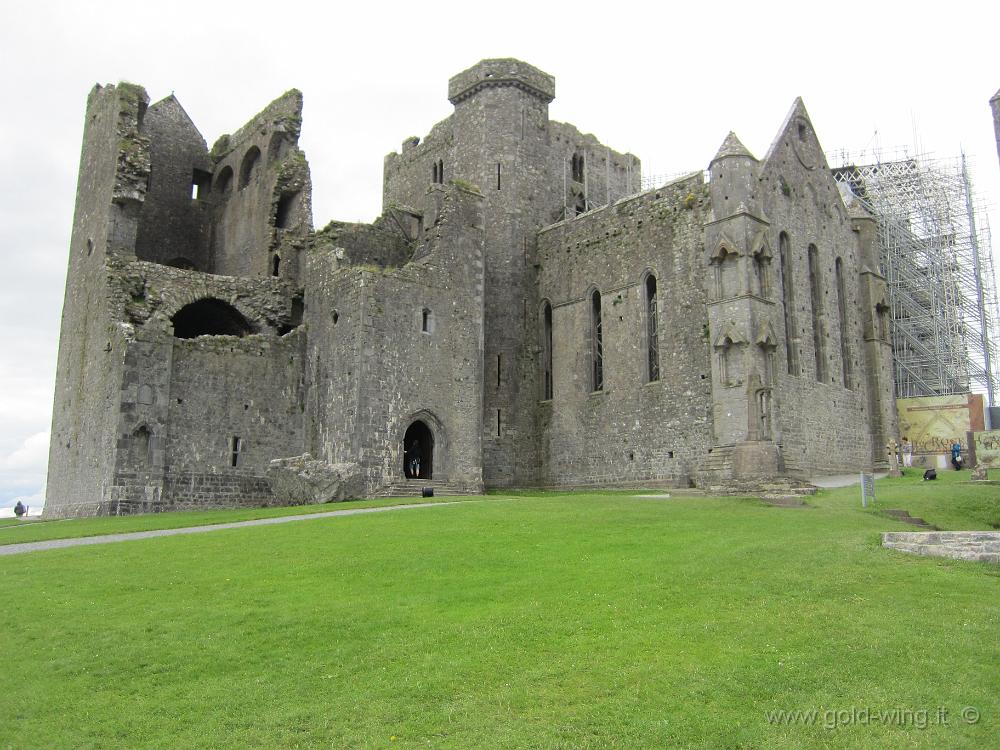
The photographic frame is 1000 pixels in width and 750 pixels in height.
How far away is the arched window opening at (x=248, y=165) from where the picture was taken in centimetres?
3834

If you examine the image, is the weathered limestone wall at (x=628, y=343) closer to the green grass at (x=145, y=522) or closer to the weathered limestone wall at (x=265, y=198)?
the green grass at (x=145, y=522)

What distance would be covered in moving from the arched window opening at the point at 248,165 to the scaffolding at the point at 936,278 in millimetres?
31601

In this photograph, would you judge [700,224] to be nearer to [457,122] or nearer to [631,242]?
[631,242]

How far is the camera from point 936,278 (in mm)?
46438

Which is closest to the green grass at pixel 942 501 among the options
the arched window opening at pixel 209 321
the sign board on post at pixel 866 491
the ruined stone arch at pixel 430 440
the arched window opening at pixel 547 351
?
the sign board on post at pixel 866 491

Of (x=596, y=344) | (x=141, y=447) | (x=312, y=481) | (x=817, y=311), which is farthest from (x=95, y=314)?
(x=817, y=311)

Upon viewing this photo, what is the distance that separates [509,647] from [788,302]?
24.9 m

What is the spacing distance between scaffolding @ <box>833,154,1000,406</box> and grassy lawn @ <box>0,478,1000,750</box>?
114ft

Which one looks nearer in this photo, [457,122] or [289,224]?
[289,224]

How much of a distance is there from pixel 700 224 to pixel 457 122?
12676 millimetres

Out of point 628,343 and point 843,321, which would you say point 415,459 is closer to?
point 628,343

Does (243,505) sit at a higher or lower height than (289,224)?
lower

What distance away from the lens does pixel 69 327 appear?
34344mm

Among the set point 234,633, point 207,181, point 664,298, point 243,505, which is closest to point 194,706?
point 234,633
